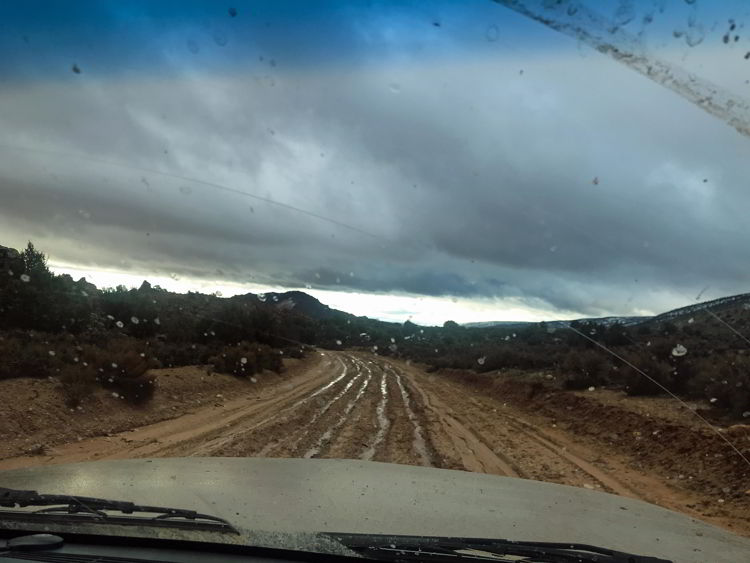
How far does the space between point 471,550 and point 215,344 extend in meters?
28.7

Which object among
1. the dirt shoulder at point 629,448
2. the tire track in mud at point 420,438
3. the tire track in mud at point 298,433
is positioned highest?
the dirt shoulder at point 629,448

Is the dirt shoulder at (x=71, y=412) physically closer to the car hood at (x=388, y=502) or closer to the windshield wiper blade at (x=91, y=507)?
the car hood at (x=388, y=502)

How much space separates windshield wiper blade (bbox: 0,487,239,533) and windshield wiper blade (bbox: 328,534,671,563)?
0.79 m

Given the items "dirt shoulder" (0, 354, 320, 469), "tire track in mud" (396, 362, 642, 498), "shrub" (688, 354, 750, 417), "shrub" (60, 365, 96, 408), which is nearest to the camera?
"tire track in mud" (396, 362, 642, 498)

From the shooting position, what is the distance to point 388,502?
4590 mm

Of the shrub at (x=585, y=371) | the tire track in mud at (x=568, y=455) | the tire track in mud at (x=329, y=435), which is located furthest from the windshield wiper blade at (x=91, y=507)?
the shrub at (x=585, y=371)

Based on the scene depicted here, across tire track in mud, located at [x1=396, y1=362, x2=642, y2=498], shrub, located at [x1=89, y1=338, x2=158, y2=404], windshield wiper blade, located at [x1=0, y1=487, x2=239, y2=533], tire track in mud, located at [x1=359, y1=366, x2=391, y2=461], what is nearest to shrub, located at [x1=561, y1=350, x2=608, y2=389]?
tire track in mud, located at [x1=396, y1=362, x2=642, y2=498]

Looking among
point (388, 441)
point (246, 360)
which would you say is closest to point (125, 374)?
point (388, 441)

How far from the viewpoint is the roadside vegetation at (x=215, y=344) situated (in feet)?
54.6

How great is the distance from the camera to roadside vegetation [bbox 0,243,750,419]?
16656 millimetres

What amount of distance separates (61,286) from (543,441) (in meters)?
19.3

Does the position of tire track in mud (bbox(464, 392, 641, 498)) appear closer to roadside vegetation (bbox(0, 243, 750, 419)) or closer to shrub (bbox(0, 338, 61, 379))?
roadside vegetation (bbox(0, 243, 750, 419))

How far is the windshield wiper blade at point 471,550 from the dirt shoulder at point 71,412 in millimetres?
8722

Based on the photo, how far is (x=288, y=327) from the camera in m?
47.7
